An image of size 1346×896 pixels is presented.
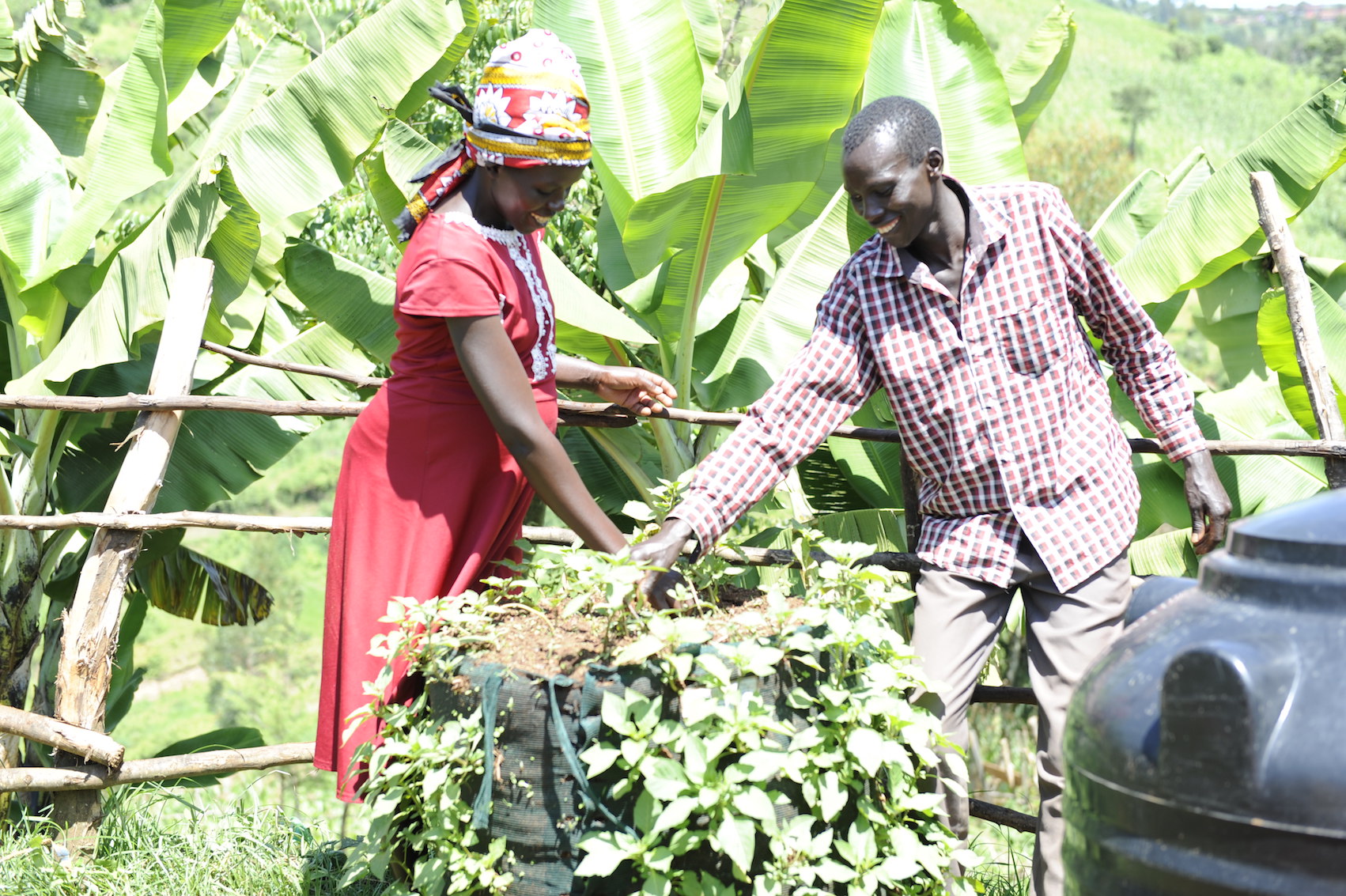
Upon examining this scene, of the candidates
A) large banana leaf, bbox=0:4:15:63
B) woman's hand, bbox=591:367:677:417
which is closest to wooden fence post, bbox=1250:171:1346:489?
woman's hand, bbox=591:367:677:417

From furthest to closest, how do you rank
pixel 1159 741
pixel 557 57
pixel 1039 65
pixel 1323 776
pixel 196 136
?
1. pixel 196 136
2. pixel 1039 65
3. pixel 557 57
4. pixel 1159 741
5. pixel 1323 776

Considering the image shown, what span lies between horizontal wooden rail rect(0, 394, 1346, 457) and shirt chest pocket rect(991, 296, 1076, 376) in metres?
0.64

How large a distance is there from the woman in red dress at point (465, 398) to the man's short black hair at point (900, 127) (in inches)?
21.3

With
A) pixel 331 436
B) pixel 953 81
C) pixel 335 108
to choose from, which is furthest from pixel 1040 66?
pixel 331 436

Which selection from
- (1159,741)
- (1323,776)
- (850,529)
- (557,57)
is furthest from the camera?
(850,529)

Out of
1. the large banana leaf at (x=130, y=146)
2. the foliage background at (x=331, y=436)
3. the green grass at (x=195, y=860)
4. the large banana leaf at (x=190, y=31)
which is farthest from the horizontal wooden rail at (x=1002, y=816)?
the large banana leaf at (x=190, y=31)

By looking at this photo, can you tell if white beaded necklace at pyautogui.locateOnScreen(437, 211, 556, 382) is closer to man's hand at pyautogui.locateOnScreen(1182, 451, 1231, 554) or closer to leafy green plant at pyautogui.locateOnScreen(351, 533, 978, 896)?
leafy green plant at pyautogui.locateOnScreen(351, 533, 978, 896)

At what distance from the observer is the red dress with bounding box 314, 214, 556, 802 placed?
2.37m

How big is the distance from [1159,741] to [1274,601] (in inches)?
8.0

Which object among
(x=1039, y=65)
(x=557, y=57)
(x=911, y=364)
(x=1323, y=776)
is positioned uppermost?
(x=1039, y=65)

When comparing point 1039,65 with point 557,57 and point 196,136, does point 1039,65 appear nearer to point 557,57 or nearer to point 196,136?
point 557,57

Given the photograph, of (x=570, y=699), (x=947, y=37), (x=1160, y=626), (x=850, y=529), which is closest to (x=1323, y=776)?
(x=1160, y=626)

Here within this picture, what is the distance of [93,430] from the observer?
462cm

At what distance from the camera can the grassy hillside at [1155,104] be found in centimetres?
2448
